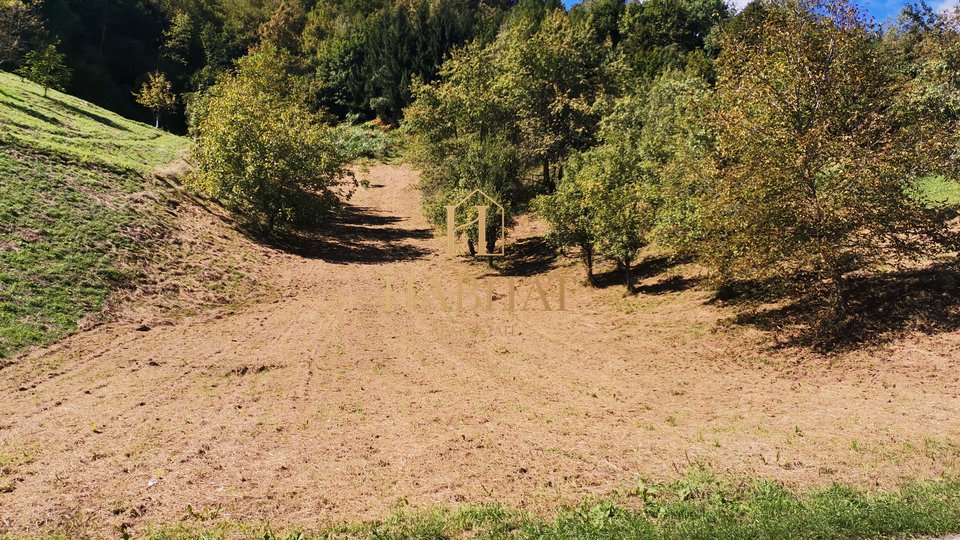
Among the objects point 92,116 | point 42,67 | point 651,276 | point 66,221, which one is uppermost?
point 42,67

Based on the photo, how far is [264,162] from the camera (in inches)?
968

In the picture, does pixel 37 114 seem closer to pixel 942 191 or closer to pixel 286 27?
pixel 942 191

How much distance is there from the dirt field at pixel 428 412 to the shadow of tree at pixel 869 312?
22.9 inches

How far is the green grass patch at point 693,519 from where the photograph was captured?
5453 mm

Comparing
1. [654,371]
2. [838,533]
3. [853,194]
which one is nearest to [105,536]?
[838,533]

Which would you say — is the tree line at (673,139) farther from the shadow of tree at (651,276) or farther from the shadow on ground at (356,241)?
the shadow on ground at (356,241)

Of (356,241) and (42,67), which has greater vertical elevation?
(42,67)

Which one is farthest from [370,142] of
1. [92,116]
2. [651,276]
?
[651,276]

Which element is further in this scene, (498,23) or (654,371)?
(498,23)

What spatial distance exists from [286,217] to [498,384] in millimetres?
17537

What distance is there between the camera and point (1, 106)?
25.4m

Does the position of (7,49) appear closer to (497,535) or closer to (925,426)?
(497,535)

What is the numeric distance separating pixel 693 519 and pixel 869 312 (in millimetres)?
10272

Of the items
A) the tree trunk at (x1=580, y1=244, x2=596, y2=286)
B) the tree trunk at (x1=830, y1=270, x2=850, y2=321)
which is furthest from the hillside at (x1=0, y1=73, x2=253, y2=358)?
the tree trunk at (x1=830, y1=270, x2=850, y2=321)
